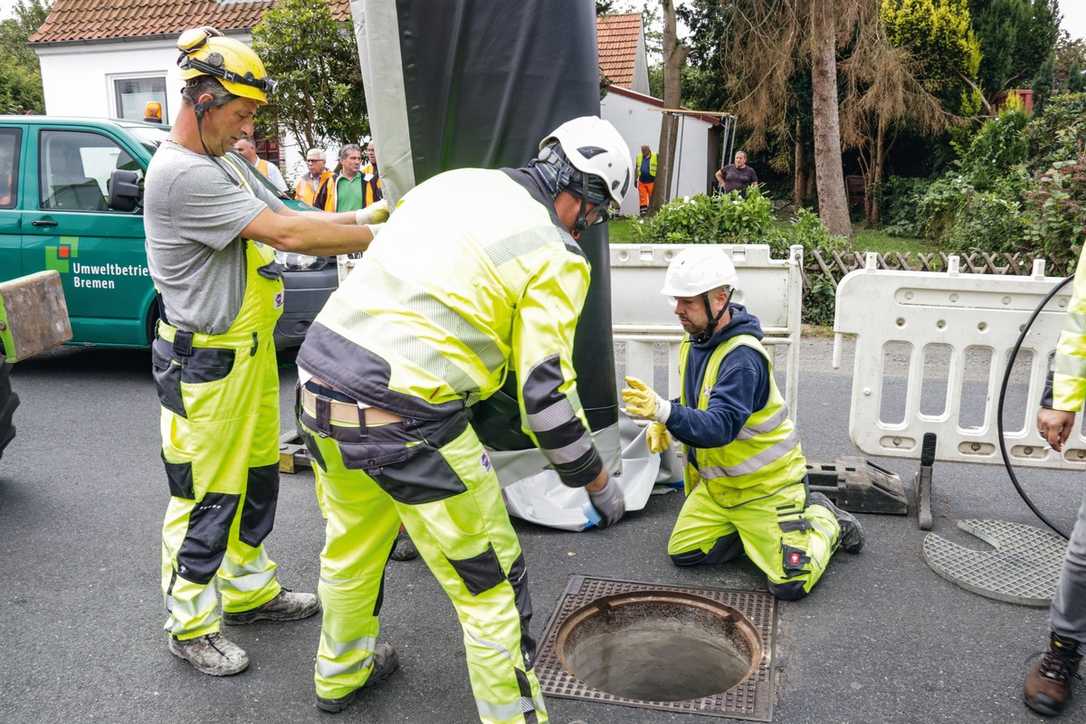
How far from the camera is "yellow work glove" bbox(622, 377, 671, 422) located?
353cm

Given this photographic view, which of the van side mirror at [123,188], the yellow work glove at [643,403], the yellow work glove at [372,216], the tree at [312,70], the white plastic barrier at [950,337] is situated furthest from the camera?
the tree at [312,70]

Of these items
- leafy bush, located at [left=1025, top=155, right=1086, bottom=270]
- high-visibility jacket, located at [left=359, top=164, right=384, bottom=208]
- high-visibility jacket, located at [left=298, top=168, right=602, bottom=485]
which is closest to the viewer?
high-visibility jacket, located at [left=298, top=168, right=602, bottom=485]

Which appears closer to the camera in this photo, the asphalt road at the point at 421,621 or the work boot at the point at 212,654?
the asphalt road at the point at 421,621

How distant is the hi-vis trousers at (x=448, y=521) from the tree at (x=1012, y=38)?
72.8 feet

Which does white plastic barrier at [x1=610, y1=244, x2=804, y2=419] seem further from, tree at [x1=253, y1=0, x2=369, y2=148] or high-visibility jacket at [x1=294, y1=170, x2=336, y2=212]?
tree at [x1=253, y1=0, x2=369, y2=148]

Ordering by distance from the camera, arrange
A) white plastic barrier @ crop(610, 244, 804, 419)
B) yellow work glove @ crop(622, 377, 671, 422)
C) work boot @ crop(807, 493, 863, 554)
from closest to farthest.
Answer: yellow work glove @ crop(622, 377, 671, 422)
work boot @ crop(807, 493, 863, 554)
white plastic barrier @ crop(610, 244, 804, 419)

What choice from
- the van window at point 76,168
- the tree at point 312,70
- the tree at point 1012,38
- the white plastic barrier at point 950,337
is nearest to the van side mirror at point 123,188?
the van window at point 76,168

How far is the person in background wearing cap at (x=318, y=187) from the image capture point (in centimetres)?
974

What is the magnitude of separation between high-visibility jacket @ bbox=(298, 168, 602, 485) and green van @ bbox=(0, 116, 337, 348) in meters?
4.92

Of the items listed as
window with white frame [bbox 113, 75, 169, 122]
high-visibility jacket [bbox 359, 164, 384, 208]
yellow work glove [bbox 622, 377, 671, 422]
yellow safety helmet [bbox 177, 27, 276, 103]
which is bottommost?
yellow work glove [bbox 622, 377, 671, 422]

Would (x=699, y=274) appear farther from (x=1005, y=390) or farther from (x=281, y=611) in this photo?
(x=281, y=611)

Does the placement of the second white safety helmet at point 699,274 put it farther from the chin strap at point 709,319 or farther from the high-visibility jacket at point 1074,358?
the high-visibility jacket at point 1074,358

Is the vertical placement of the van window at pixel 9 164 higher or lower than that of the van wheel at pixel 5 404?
higher

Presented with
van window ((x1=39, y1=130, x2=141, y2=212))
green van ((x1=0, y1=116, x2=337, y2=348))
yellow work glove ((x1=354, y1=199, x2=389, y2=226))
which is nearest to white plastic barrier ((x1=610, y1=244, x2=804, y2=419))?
yellow work glove ((x1=354, y1=199, x2=389, y2=226))
